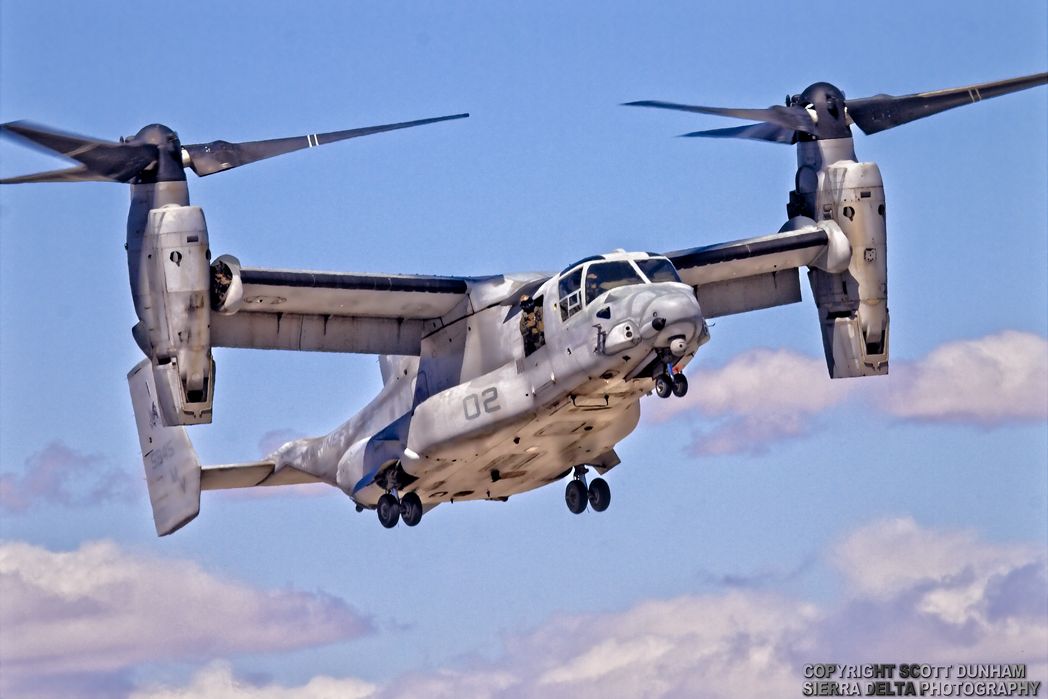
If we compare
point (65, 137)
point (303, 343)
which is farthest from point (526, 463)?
point (65, 137)

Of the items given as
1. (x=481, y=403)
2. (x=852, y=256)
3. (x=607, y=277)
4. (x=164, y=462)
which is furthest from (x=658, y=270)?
(x=164, y=462)

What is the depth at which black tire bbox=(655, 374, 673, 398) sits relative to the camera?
2602 cm

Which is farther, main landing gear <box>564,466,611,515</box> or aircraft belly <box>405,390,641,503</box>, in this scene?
main landing gear <box>564,466,611,515</box>

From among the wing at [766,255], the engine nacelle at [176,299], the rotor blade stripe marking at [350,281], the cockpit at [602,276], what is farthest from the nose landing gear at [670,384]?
the engine nacelle at [176,299]

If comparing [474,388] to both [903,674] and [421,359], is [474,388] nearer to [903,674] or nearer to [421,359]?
[421,359]

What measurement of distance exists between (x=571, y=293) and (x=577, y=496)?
4.28 metres

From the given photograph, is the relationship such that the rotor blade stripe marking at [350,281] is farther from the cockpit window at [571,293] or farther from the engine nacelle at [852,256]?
the engine nacelle at [852,256]

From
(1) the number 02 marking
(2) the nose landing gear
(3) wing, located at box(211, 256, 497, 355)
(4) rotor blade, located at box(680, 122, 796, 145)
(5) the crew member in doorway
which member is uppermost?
(4) rotor blade, located at box(680, 122, 796, 145)

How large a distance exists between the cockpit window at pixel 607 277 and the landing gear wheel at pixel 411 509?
4.61 m

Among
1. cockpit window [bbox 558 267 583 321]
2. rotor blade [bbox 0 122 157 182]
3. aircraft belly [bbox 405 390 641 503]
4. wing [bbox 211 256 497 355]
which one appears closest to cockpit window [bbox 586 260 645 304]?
cockpit window [bbox 558 267 583 321]

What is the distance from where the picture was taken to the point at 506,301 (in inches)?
1110

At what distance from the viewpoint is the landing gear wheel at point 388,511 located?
29156mm

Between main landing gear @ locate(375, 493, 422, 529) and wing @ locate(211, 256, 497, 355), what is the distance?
212cm

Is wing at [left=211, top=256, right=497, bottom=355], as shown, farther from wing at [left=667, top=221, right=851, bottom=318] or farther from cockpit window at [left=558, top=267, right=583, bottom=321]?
wing at [left=667, top=221, right=851, bottom=318]
